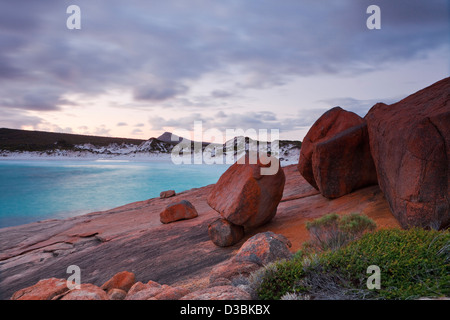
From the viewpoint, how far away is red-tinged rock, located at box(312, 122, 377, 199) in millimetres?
10828

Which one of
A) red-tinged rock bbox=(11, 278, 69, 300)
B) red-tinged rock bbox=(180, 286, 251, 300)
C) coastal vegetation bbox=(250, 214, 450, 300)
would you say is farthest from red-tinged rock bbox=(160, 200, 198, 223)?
red-tinged rock bbox=(180, 286, 251, 300)

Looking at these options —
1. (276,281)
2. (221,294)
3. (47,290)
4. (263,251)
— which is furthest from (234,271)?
(47,290)

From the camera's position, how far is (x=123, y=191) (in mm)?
48062

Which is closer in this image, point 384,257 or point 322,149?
point 384,257

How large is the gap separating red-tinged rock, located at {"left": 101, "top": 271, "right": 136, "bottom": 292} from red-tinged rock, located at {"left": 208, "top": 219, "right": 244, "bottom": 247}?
3156 millimetres

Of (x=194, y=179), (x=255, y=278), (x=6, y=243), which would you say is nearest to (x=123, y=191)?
(x=194, y=179)

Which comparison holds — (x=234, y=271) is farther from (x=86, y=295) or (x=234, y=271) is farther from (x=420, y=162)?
(x=420, y=162)

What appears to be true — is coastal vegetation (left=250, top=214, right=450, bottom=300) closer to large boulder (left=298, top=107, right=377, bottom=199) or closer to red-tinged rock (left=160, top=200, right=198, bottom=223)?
large boulder (left=298, top=107, right=377, bottom=199)

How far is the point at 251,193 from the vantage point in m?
9.85

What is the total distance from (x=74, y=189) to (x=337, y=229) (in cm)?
4781

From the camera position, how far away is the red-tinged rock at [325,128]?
11516 millimetres

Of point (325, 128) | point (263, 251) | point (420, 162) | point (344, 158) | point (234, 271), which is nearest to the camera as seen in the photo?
point (234, 271)
